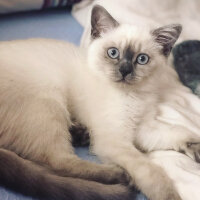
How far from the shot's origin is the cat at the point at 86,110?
3.39 ft

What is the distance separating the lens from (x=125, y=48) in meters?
1.36

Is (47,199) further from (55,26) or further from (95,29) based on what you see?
(55,26)

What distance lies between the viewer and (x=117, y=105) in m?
1.34

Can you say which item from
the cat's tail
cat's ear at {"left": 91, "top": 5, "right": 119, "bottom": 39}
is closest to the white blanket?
cat's ear at {"left": 91, "top": 5, "right": 119, "bottom": 39}

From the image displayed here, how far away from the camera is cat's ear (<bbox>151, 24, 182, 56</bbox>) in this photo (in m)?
1.40

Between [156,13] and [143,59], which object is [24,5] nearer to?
[156,13]

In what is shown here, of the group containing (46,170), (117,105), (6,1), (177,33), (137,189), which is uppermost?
(6,1)

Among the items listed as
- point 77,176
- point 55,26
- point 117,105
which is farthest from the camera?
point 55,26

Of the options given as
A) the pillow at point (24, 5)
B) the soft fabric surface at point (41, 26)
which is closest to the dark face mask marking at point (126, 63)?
the soft fabric surface at point (41, 26)

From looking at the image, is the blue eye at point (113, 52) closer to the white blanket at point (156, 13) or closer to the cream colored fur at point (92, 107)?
the cream colored fur at point (92, 107)

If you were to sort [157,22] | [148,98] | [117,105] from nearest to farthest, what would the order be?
[117,105], [148,98], [157,22]

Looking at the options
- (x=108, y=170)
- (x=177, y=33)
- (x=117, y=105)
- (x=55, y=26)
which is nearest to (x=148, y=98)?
(x=117, y=105)

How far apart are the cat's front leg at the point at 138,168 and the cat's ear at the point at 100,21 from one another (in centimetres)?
53

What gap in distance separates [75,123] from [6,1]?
1.18 m
